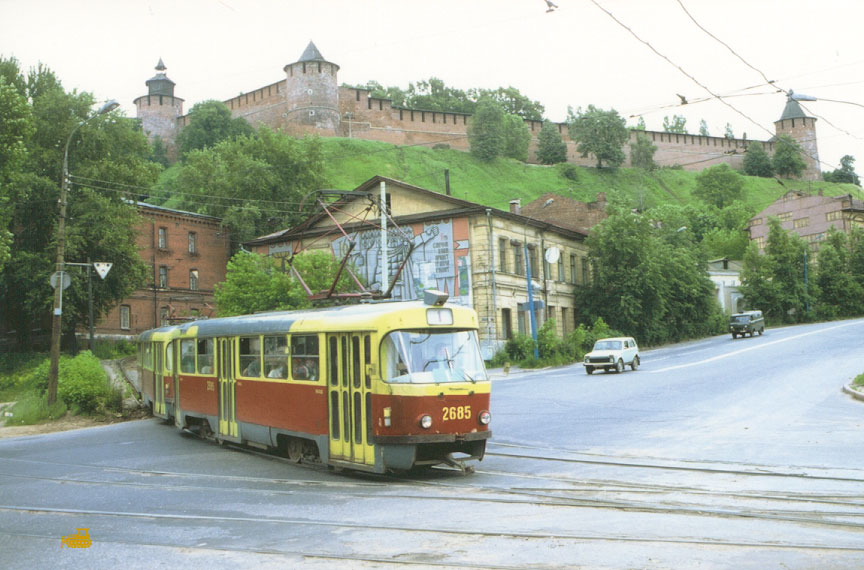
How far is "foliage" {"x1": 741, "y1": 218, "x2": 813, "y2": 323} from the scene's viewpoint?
71.4 m

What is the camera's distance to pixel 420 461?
12117 mm

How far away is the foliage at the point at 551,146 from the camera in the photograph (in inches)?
5098

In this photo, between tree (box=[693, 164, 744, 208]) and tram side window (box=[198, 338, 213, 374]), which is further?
tree (box=[693, 164, 744, 208])

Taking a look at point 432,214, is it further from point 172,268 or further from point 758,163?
point 758,163

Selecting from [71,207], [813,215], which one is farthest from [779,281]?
[71,207]

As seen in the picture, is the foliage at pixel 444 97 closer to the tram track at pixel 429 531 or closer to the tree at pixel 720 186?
the tree at pixel 720 186

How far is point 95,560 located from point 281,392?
6.53 meters

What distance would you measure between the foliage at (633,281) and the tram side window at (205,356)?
38682mm

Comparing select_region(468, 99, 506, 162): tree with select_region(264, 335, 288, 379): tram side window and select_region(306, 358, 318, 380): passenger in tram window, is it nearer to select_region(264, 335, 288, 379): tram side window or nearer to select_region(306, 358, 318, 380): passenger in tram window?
select_region(264, 335, 288, 379): tram side window

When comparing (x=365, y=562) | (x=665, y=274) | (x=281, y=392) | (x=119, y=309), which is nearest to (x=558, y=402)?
(x=281, y=392)

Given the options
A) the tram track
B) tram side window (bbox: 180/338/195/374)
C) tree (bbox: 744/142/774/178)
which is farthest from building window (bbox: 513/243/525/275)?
tree (bbox: 744/142/774/178)

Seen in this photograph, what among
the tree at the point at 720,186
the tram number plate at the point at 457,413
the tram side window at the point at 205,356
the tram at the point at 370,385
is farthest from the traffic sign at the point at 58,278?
the tree at the point at 720,186

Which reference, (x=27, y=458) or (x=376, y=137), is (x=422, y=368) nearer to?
(x=27, y=458)

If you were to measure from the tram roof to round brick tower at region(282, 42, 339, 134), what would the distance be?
95.2 metres
